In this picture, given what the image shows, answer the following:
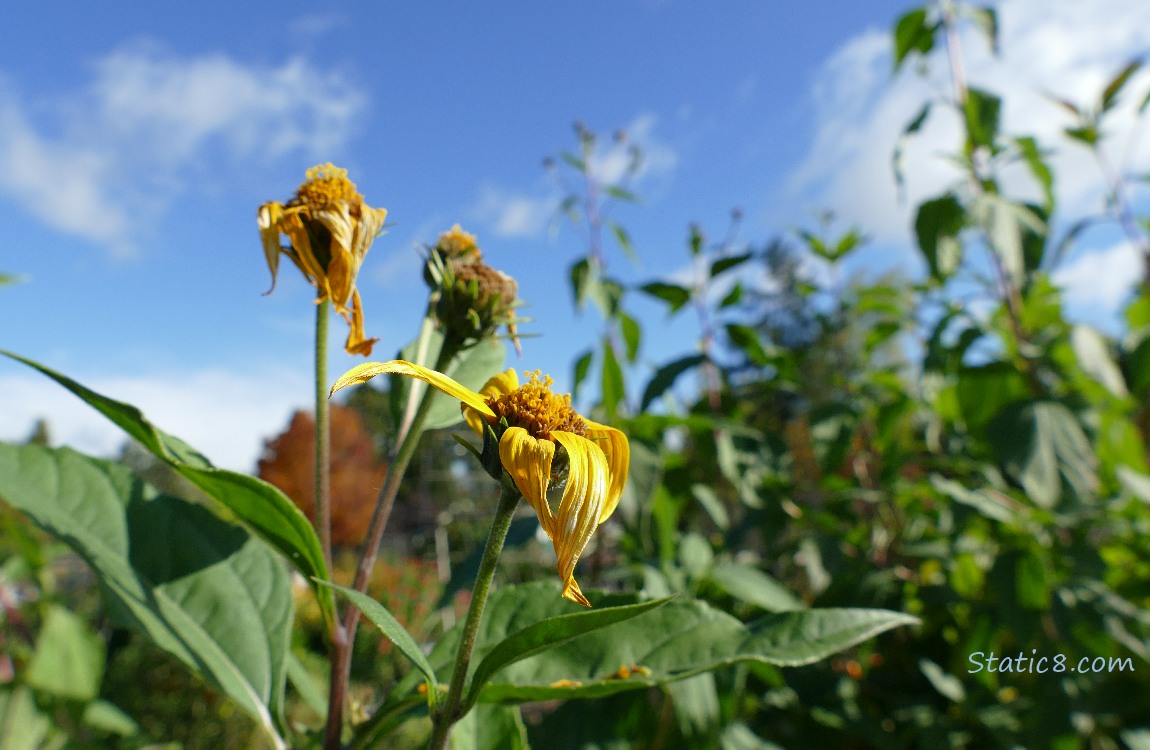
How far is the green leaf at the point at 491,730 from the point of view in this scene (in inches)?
27.5

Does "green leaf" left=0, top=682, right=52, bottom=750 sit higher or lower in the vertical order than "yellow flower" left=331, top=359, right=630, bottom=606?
lower

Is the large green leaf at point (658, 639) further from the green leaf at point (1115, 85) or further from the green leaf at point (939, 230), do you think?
the green leaf at point (1115, 85)

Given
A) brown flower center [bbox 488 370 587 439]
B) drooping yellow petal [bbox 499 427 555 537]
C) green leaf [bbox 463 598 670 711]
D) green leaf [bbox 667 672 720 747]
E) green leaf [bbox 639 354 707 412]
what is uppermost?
green leaf [bbox 639 354 707 412]

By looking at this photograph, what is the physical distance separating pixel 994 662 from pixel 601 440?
5.60ft

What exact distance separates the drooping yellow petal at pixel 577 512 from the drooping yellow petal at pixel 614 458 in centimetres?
2

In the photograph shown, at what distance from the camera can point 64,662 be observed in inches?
63.4

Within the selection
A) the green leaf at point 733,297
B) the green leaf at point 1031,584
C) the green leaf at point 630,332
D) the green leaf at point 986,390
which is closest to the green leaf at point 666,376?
the green leaf at point 630,332

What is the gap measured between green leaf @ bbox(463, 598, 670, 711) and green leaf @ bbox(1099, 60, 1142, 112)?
240cm

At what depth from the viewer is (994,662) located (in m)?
1.79

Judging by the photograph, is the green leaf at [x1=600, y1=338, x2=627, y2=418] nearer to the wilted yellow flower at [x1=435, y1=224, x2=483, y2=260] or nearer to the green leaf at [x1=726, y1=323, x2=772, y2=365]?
the green leaf at [x1=726, y1=323, x2=772, y2=365]

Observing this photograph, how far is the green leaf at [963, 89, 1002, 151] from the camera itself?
200 cm

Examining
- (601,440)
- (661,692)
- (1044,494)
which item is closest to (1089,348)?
(1044,494)

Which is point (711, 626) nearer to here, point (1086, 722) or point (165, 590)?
point (165, 590)

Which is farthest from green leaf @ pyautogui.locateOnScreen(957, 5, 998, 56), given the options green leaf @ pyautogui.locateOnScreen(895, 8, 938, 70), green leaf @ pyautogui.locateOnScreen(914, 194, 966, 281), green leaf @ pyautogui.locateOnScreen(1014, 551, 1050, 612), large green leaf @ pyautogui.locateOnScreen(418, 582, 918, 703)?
large green leaf @ pyautogui.locateOnScreen(418, 582, 918, 703)
